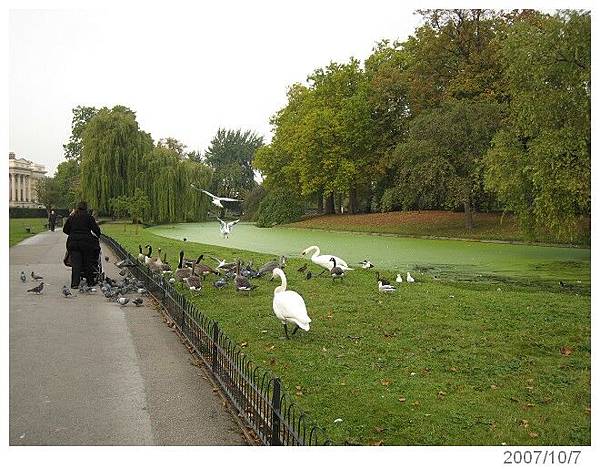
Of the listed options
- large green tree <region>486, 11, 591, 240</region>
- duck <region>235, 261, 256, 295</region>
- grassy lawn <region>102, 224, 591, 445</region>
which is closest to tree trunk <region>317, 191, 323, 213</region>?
grassy lawn <region>102, 224, 591, 445</region>

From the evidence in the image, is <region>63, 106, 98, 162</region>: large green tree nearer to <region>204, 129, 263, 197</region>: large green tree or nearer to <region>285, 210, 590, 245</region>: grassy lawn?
<region>204, 129, 263, 197</region>: large green tree

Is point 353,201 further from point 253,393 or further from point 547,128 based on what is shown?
point 253,393

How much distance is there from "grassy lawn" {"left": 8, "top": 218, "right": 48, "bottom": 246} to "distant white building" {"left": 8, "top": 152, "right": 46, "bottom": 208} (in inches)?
5.7

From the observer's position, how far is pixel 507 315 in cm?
586

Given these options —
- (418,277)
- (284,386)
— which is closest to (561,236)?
(418,277)

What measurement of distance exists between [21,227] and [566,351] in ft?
16.3

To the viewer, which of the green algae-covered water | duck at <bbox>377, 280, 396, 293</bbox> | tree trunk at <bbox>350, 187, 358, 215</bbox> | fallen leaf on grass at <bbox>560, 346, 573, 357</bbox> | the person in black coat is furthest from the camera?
tree trunk at <bbox>350, 187, 358, 215</bbox>

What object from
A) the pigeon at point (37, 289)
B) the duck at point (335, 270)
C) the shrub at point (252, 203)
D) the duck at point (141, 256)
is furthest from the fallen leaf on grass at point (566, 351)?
the duck at point (141, 256)

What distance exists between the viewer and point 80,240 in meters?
7.05

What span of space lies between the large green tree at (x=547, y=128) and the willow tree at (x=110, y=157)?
16.2 feet

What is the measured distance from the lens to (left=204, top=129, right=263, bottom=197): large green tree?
20.1 feet

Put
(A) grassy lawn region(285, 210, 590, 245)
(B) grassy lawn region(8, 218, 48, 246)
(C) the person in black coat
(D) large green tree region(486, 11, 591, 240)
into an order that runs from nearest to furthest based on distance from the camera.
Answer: (B) grassy lawn region(8, 218, 48, 246), (D) large green tree region(486, 11, 591, 240), (C) the person in black coat, (A) grassy lawn region(285, 210, 590, 245)

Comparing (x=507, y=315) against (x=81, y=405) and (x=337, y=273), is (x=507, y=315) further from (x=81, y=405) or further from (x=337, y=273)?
(x=81, y=405)

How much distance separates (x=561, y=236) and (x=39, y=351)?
6517mm
